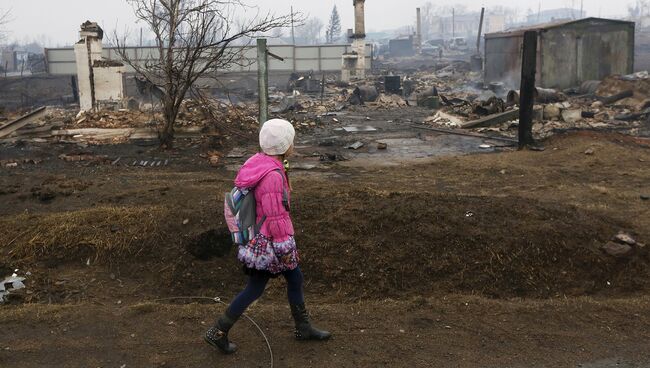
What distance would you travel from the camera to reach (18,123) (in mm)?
14242

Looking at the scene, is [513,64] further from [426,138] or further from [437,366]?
[437,366]

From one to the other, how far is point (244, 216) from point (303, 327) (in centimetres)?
87

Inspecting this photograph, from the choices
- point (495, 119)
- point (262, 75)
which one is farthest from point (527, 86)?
point (262, 75)

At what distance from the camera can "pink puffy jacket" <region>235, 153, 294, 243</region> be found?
341 centimetres

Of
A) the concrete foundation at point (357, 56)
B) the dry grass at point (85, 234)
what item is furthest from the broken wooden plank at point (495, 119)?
the concrete foundation at point (357, 56)

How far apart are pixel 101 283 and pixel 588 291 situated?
411 centimetres

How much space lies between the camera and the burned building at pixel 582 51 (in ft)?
74.9

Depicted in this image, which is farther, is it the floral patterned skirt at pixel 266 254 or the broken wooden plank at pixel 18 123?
the broken wooden plank at pixel 18 123

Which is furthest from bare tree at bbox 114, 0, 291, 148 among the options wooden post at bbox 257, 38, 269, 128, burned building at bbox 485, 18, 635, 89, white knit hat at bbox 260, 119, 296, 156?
burned building at bbox 485, 18, 635, 89

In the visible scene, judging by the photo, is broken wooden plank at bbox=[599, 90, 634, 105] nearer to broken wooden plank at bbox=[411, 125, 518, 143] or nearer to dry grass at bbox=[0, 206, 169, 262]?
broken wooden plank at bbox=[411, 125, 518, 143]

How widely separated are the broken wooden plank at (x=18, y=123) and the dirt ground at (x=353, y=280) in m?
6.66

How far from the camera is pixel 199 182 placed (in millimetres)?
8734

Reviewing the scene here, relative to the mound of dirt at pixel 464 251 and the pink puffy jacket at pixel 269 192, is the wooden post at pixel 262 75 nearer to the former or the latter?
the mound of dirt at pixel 464 251

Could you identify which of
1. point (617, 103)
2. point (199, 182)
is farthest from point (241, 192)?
point (617, 103)
